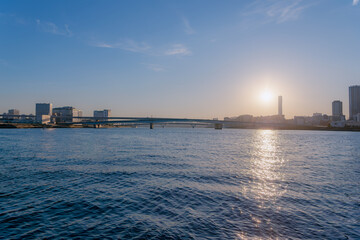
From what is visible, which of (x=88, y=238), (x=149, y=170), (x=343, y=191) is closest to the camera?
(x=88, y=238)

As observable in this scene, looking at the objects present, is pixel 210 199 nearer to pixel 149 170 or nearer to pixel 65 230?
pixel 65 230

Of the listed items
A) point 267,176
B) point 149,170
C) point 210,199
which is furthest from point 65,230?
point 267,176

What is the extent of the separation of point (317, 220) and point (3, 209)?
1313cm

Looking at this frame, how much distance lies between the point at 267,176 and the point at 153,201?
10.4m

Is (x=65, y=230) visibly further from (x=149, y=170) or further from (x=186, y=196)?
(x=149, y=170)

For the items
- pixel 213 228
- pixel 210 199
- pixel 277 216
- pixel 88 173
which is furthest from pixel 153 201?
pixel 88 173

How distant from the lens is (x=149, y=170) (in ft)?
63.2

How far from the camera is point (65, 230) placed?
830 centimetres

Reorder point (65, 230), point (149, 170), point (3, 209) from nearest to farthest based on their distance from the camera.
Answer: point (65, 230)
point (3, 209)
point (149, 170)

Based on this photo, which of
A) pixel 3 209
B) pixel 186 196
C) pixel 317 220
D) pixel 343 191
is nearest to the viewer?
pixel 317 220

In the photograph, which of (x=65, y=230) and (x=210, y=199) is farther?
(x=210, y=199)

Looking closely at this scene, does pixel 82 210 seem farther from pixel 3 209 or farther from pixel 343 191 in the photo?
pixel 343 191

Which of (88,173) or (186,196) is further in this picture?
(88,173)

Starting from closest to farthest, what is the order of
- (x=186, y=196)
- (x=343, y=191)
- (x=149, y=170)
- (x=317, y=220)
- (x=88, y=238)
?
(x=88, y=238) → (x=317, y=220) → (x=186, y=196) → (x=343, y=191) → (x=149, y=170)
